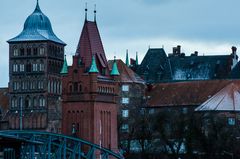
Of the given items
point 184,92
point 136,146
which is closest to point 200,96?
point 184,92

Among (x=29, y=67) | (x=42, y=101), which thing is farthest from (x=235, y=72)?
(x=29, y=67)

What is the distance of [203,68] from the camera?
170 m

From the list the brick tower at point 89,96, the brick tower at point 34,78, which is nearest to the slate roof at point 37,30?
the brick tower at point 34,78

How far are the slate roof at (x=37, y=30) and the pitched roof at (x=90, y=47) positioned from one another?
1377 inches

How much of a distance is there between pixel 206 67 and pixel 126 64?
12.2 meters

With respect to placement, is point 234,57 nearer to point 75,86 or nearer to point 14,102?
point 14,102

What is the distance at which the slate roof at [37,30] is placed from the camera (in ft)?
561

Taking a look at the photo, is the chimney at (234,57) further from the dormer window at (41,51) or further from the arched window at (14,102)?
the arched window at (14,102)

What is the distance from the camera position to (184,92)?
Result: 515 ft

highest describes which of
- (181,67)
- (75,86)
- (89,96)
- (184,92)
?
(181,67)

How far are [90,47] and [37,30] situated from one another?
39.1 m

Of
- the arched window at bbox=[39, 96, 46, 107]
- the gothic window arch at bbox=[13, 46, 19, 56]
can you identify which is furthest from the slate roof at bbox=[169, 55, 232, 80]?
the gothic window arch at bbox=[13, 46, 19, 56]

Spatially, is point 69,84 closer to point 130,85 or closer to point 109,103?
point 109,103

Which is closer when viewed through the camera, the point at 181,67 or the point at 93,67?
the point at 93,67
